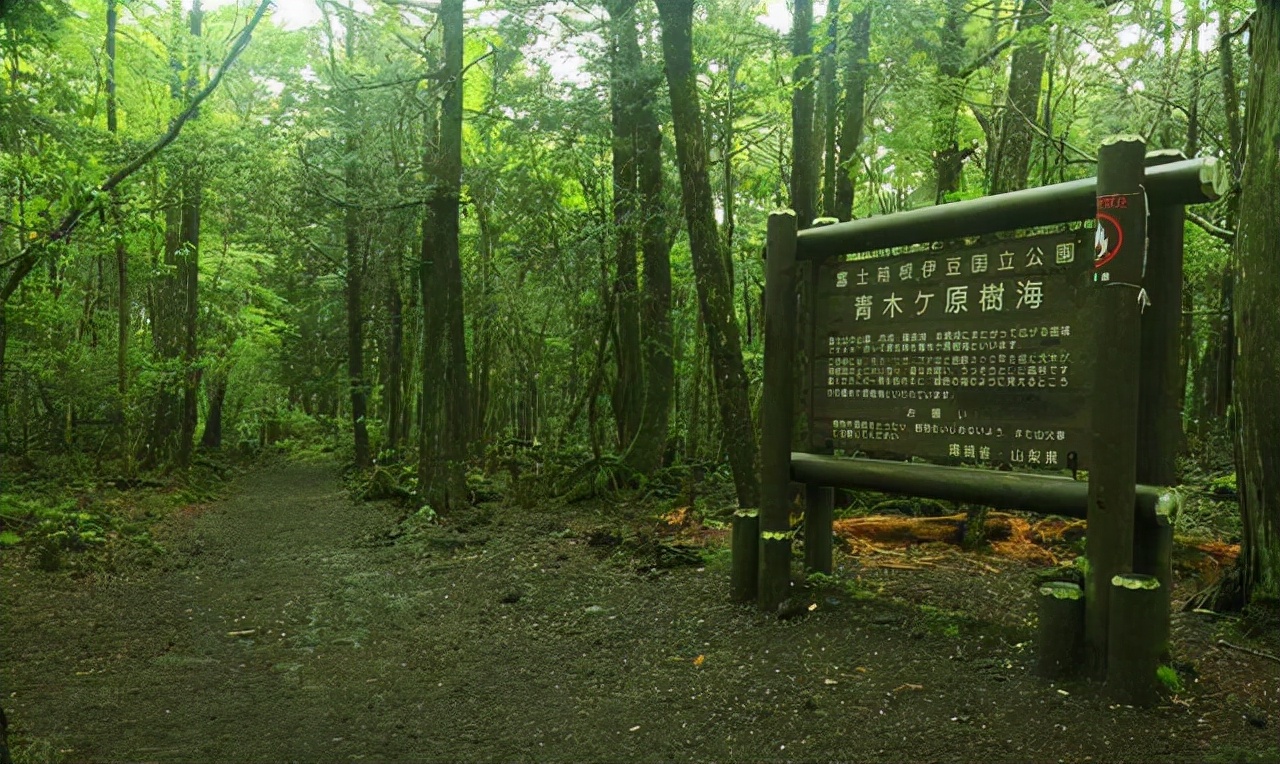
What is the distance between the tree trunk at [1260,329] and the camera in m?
5.25

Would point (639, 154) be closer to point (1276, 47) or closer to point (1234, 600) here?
point (1276, 47)

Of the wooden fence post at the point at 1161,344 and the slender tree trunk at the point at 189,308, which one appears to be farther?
the slender tree trunk at the point at 189,308

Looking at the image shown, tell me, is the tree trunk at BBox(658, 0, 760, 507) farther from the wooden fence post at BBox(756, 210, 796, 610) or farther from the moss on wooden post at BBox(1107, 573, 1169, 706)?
the moss on wooden post at BBox(1107, 573, 1169, 706)

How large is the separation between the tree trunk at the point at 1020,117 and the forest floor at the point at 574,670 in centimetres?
535

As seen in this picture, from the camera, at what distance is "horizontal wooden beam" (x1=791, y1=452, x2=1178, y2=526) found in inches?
186

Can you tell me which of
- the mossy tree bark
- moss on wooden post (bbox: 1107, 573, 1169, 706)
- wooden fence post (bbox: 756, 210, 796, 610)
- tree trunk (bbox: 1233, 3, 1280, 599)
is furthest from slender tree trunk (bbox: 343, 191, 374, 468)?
moss on wooden post (bbox: 1107, 573, 1169, 706)

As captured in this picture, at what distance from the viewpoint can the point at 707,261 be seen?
8.84 metres

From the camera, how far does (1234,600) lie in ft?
18.4

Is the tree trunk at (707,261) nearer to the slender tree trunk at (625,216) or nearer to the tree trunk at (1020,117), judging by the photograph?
the slender tree trunk at (625,216)

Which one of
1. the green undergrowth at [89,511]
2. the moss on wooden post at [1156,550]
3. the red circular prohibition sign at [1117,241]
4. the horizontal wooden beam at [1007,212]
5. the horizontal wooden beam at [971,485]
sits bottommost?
the green undergrowth at [89,511]

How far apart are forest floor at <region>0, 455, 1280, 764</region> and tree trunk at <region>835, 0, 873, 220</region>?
508cm

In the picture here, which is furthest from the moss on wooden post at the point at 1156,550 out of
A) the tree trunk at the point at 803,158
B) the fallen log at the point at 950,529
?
the tree trunk at the point at 803,158

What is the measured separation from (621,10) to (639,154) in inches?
84.1

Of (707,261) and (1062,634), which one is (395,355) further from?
(1062,634)
